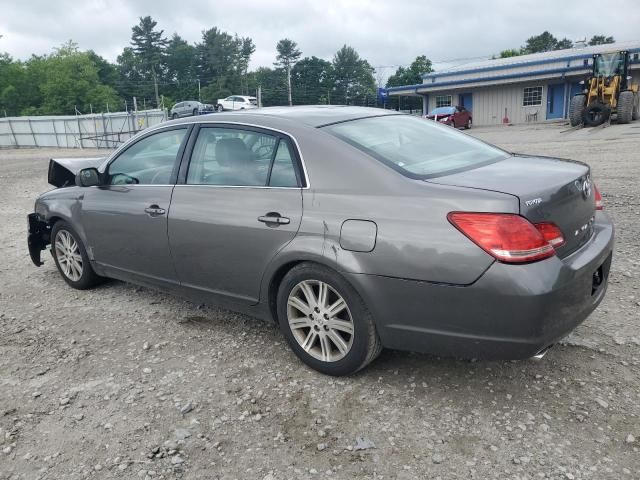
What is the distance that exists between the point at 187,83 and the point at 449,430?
95.3 m

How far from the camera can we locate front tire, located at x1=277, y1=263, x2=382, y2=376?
2.91m

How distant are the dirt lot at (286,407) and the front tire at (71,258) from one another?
690 mm

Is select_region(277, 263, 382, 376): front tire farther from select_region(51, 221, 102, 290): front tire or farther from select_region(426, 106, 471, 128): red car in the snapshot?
select_region(426, 106, 471, 128): red car

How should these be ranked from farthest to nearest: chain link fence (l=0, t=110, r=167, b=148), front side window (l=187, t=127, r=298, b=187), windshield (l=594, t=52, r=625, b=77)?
chain link fence (l=0, t=110, r=167, b=148), windshield (l=594, t=52, r=625, b=77), front side window (l=187, t=127, r=298, b=187)

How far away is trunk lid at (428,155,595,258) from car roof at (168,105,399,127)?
96 cm

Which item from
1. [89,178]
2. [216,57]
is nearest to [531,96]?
[89,178]

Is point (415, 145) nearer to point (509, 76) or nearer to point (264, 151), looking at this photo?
point (264, 151)

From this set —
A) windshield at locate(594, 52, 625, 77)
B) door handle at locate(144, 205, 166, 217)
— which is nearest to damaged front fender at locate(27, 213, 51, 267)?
door handle at locate(144, 205, 166, 217)

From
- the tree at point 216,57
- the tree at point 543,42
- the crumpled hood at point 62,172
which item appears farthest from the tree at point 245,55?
the crumpled hood at point 62,172

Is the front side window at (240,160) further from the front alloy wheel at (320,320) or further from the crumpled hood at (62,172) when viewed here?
the crumpled hood at (62,172)

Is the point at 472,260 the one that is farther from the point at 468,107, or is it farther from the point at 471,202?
the point at 468,107

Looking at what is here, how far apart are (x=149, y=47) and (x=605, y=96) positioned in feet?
274

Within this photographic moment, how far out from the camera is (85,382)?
333cm

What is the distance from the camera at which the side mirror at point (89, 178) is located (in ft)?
14.1
